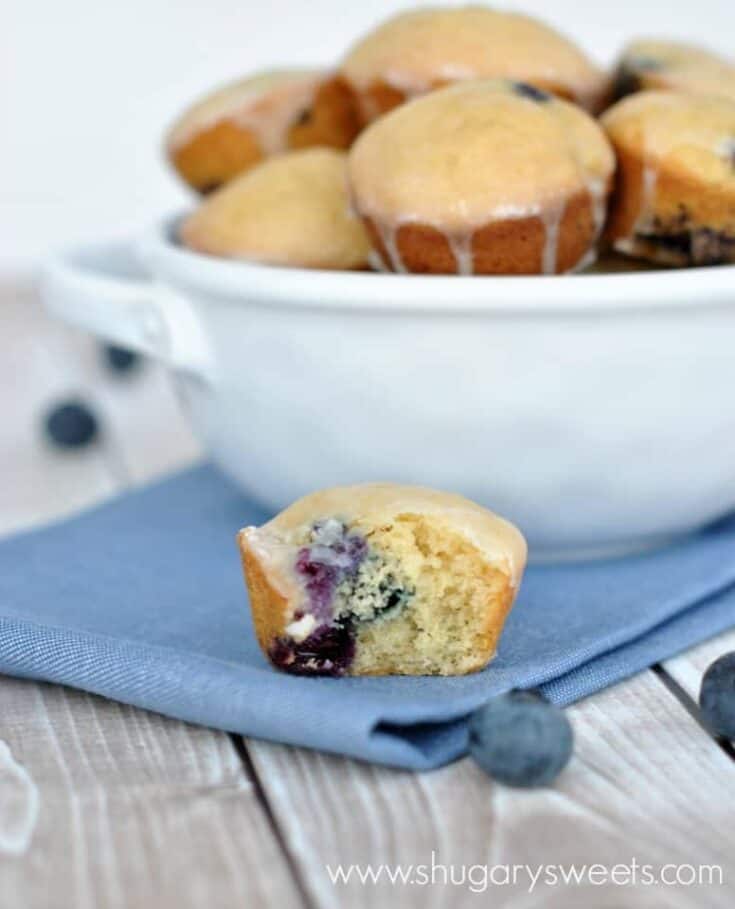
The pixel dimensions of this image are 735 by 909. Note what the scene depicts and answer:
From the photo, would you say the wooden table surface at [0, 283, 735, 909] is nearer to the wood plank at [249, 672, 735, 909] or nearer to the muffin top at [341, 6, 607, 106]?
the wood plank at [249, 672, 735, 909]

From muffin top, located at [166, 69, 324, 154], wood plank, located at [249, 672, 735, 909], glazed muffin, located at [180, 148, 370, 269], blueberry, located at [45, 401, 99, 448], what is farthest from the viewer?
blueberry, located at [45, 401, 99, 448]

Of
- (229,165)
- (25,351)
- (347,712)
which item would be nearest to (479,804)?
(347,712)

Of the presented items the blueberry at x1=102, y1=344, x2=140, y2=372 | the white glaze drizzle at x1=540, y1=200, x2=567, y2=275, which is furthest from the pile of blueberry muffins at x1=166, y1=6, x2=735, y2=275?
the blueberry at x1=102, y1=344, x2=140, y2=372

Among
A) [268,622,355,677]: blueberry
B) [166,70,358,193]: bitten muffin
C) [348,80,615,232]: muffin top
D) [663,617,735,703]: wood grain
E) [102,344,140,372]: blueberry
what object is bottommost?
[102,344,140,372]: blueberry

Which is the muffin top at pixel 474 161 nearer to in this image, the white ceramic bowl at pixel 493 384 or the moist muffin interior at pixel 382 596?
the white ceramic bowl at pixel 493 384

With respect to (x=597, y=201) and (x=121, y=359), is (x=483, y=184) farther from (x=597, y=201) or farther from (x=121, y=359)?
(x=121, y=359)

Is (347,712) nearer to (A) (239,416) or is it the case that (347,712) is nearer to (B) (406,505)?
(B) (406,505)

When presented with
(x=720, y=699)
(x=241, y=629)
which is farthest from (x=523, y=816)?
(x=241, y=629)
